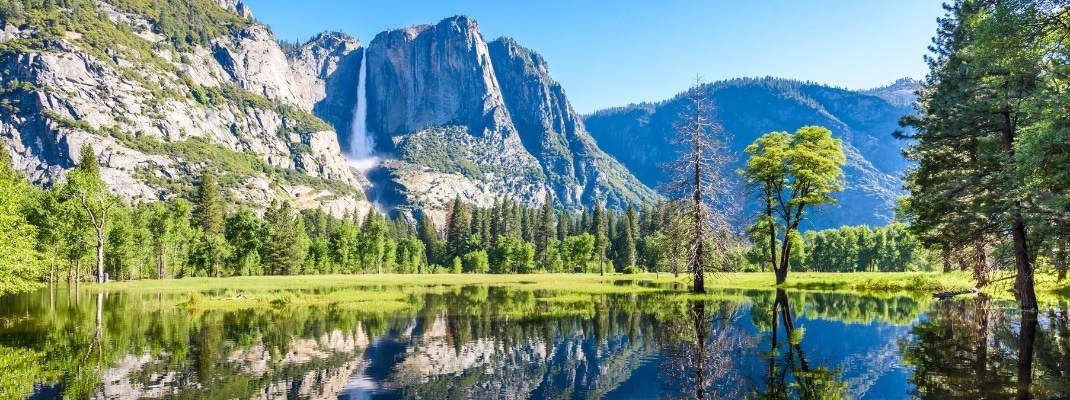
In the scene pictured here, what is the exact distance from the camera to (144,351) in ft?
63.3

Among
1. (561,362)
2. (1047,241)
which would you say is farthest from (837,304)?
(561,362)

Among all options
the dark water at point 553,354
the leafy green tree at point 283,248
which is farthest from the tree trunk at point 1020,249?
the leafy green tree at point 283,248

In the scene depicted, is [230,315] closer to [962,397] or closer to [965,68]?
[962,397]

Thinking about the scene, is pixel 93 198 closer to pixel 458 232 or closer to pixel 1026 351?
pixel 1026 351

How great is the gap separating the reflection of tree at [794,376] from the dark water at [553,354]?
2.8 inches

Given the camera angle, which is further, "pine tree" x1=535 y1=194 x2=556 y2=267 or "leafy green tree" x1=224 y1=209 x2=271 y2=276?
"pine tree" x1=535 y1=194 x2=556 y2=267

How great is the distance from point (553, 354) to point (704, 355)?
4.75 metres

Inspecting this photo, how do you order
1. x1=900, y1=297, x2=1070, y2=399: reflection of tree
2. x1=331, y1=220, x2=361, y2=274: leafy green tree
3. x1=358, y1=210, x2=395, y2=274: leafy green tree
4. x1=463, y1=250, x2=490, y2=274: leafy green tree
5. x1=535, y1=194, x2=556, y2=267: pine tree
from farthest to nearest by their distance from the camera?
x1=535, y1=194, x2=556, y2=267: pine tree < x1=463, y1=250, x2=490, y2=274: leafy green tree < x1=358, y1=210, x2=395, y2=274: leafy green tree < x1=331, y1=220, x2=361, y2=274: leafy green tree < x1=900, y1=297, x2=1070, y2=399: reflection of tree

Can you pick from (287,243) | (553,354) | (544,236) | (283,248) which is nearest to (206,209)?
(287,243)

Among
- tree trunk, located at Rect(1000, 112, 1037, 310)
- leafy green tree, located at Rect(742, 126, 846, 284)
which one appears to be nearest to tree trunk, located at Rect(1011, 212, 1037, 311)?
Answer: tree trunk, located at Rect(1000, 112, 1037, 310)

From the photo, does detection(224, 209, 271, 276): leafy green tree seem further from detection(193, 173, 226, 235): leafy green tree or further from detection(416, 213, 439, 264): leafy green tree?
detection(416, 213, 439, 264): leafy green tree

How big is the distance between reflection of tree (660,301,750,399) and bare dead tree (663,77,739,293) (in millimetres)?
10380

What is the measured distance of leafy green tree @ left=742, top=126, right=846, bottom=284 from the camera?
1721 inches

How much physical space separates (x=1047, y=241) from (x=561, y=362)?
18.9 metres
